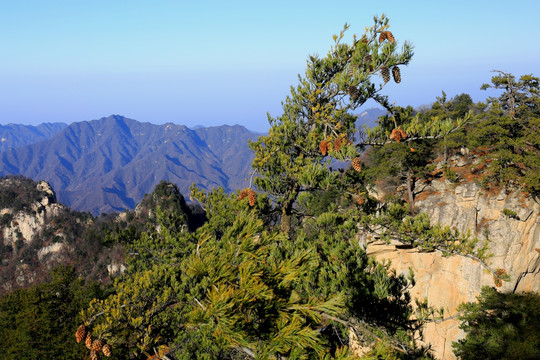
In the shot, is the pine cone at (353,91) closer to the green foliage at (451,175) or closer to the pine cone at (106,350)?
the pine cone at (106,350)

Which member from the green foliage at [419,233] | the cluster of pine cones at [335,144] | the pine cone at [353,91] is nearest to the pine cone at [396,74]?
the pine cone at [353,91]

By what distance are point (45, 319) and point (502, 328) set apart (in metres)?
26.4

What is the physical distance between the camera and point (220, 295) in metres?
3.64

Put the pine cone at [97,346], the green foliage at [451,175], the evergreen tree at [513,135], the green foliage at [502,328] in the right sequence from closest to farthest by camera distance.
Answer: the pine cone at [97,346]
the green foliage at [502,328]
the evergreen tree at [513,135]
the green foliage at [451,175]

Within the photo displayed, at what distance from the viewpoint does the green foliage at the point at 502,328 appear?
1755cm

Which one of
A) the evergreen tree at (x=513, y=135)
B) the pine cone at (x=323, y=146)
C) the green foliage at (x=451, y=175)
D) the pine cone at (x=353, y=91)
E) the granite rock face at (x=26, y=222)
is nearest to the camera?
the pine cone at (x=323, y=146)

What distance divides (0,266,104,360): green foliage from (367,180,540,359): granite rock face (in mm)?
19822

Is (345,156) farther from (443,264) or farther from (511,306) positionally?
(443,264)

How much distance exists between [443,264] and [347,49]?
2354cm

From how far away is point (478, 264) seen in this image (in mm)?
24297

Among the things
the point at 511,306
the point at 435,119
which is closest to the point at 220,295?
the point at 435,119

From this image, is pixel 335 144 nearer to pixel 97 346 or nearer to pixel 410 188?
pixel 97 346

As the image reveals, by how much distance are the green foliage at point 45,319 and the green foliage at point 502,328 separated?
21.3 m

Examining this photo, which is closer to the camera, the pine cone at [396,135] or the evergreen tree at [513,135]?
the pine cone at [396,135]
